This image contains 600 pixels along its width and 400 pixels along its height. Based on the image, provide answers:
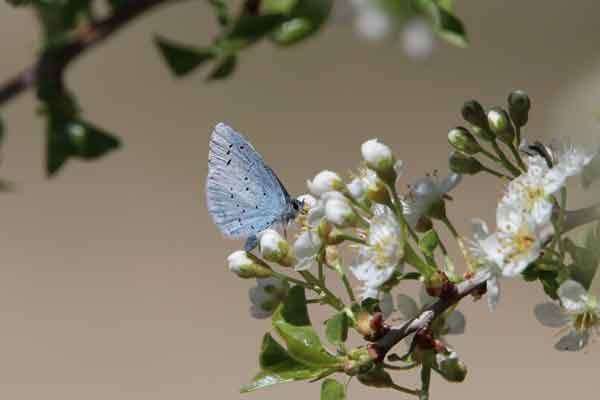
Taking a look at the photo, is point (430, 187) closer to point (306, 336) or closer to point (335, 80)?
point (306, 336)

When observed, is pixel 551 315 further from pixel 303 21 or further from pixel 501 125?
pixel 303 21

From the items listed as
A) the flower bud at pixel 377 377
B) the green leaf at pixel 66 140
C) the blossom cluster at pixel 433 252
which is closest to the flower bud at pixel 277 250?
the blossom cluster at pixel 433 252

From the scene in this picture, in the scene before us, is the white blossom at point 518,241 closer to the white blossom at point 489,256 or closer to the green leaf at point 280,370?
the white blossom at point 489,256

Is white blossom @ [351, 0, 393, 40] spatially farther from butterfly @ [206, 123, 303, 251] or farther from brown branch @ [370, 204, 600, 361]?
butterfly @ [206, 123, 303, 251]

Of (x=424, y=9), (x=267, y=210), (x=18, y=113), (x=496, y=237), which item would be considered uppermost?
(x=424, y=9)

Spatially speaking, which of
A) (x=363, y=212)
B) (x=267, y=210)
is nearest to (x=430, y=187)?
(x=363, y=212)
